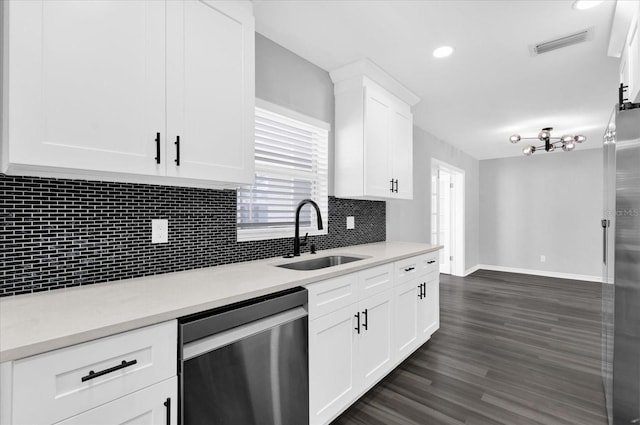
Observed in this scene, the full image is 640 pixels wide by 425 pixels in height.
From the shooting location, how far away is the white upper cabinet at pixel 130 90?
1.05 meters

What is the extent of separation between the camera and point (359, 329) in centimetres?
194

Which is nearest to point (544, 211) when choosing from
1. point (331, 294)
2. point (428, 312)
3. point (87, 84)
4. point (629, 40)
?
point (428, 312)

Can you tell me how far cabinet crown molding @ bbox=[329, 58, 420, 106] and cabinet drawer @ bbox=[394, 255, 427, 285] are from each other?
62.6 inches

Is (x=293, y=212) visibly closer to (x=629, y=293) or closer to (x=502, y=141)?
(x=629, y=293)

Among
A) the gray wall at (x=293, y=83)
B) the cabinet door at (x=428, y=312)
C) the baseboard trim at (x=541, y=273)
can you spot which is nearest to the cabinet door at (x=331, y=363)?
the cabinet door at (x=428, y=312)

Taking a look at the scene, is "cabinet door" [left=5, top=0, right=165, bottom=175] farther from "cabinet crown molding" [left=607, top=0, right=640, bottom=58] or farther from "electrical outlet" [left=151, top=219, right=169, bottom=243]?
"cabinet crown molding" [left=607, top=0, right=640, bottom=58]

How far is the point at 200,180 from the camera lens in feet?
5.08

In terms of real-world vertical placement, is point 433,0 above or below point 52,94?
above

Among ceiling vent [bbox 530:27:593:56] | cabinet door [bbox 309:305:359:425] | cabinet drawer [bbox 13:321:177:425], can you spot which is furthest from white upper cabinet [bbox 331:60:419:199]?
cabinet drawer [bbox 13:321:177:425]

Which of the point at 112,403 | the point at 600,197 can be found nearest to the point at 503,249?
the point at 600,197

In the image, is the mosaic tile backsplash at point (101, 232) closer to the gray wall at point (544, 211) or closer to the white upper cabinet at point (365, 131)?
the white upper cabinet at point (365, 131)

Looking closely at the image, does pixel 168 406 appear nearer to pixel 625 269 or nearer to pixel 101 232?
pixel 101 232

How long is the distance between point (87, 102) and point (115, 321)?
0.83 m

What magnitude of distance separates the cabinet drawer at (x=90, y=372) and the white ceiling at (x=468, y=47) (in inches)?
75.6
